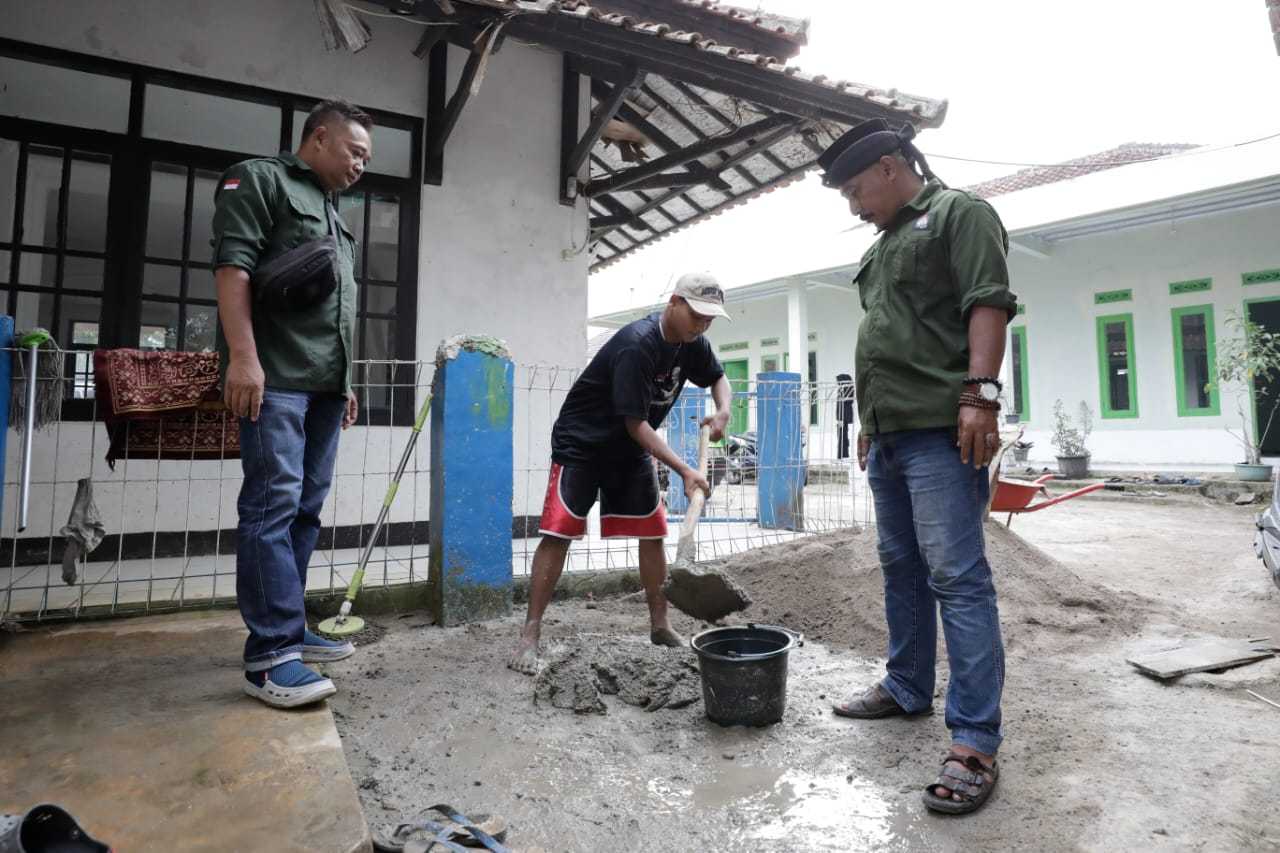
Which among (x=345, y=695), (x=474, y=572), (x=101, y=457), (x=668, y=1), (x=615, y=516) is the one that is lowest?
(x=345, y=695)

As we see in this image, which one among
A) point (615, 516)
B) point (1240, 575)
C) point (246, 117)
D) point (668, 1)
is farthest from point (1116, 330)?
point (246, 117)

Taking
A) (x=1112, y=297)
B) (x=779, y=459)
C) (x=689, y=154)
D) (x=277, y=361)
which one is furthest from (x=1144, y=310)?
(x=277, y=361)

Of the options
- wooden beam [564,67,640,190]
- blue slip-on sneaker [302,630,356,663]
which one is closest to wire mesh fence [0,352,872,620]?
blue slip-on sneaker [302,630,356,663]

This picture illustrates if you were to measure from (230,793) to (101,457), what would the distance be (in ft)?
11.5

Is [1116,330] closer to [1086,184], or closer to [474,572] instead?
[1086,184]

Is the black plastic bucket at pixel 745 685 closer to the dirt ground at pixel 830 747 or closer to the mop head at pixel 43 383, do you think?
the dirt ground at pixel 830 747

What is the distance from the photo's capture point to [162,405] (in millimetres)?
3064

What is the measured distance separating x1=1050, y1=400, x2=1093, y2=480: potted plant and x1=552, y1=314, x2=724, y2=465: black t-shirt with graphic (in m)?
10.3

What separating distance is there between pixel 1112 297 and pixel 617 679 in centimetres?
1229

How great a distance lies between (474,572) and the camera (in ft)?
11.7

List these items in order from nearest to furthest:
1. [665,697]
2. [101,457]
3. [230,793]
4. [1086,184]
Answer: [230,793] < [665,697] < [101,457] < [1086,184]

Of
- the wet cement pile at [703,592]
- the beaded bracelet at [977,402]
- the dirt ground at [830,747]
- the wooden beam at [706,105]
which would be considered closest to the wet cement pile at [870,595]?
the dirt ground at [830,747]

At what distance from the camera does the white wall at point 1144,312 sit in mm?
10352

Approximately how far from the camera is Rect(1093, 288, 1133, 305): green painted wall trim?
11414mm
